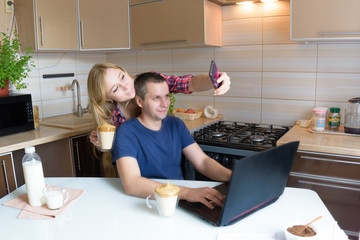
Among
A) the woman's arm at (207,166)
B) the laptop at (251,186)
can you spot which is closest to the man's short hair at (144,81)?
the woman's arm at (207,166)

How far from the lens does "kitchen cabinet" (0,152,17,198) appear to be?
7.38 feet

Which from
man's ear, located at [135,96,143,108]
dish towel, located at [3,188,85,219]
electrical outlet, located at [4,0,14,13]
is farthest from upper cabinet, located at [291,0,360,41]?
electrical outlet, located at [4,0,14,13]

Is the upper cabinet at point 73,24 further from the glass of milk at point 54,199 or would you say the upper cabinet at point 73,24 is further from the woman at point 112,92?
Result: the glass of milk at point 54,199

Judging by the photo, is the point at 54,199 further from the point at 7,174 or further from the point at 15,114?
the point at 15,114

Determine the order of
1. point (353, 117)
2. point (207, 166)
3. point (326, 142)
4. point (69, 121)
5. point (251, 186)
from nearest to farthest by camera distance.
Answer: point (251, 186) → point (207, 166) → point (326, 142) → point (353, 117) → point (69, 121)

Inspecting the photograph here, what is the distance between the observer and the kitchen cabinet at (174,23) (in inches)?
103

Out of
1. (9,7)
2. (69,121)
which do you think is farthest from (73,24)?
(69,121)

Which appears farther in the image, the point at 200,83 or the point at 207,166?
the point at 200,83

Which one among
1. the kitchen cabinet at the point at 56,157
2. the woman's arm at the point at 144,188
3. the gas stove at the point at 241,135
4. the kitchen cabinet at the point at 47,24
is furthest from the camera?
the kitchen cabinet at the point at 47,24

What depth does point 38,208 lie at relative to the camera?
53.3 inches

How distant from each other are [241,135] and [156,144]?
100cm

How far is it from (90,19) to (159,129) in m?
1.57

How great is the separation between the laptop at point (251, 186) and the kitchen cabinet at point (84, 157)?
A: 1.58 metres

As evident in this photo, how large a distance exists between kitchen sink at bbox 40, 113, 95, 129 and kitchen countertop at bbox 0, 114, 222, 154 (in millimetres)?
48
